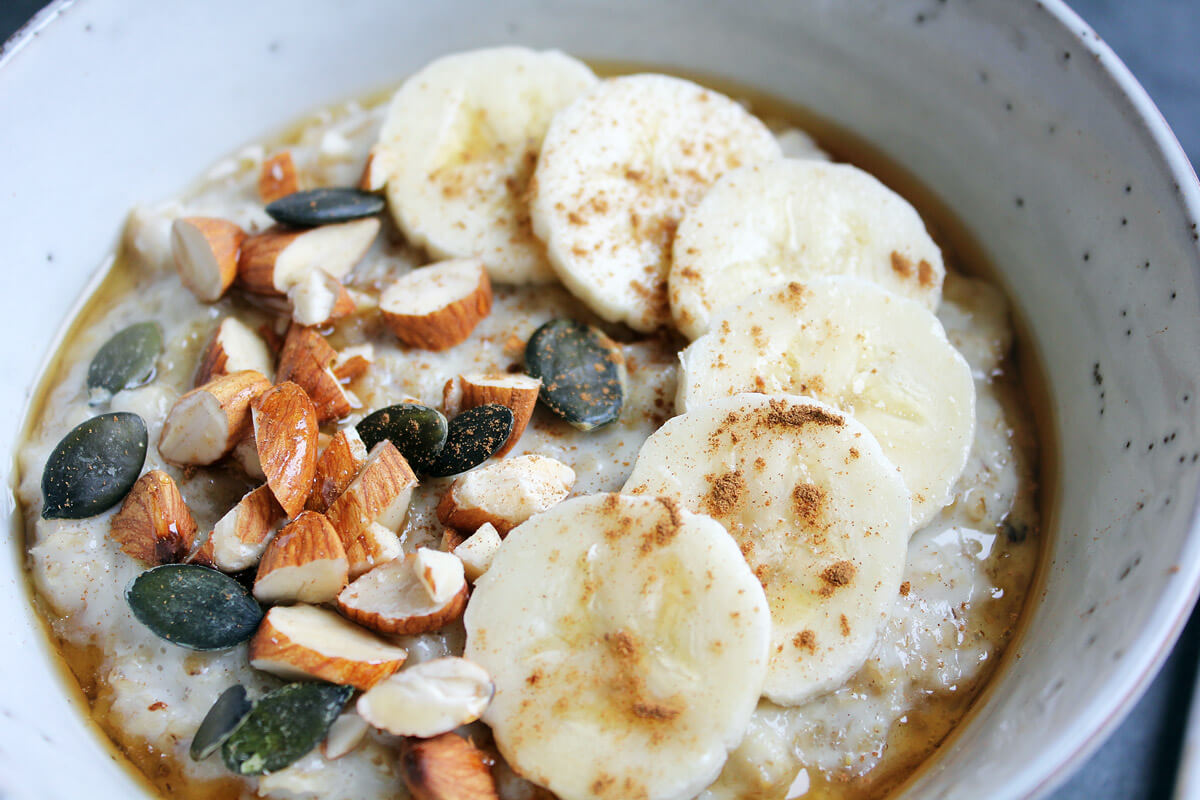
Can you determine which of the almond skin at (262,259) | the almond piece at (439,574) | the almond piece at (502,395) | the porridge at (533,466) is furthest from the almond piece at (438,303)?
the almond piece at (439,574)

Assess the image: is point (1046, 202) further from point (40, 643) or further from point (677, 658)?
point (40, 643)

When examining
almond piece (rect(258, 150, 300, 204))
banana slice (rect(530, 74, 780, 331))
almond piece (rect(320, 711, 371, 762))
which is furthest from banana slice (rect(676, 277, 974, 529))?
almond piece (rect(258, 150, 300, 204))

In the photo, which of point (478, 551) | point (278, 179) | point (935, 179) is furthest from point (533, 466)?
point (935, 179)

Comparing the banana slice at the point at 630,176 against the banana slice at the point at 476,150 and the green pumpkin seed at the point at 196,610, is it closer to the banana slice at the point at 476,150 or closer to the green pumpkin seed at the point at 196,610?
the banana slice at the point at 476,150

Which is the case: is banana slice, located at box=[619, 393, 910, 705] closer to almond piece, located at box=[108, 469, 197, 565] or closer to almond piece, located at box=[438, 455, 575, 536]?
almond piece, located at box=[438, 455, 575, 536]

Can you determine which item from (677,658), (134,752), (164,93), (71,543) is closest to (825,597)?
(677,658)

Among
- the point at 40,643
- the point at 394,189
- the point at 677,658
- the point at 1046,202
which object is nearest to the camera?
the point at 677,658
